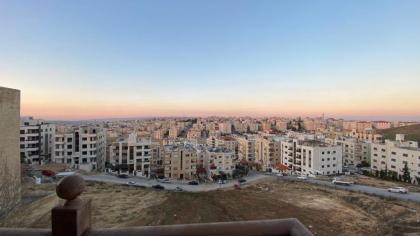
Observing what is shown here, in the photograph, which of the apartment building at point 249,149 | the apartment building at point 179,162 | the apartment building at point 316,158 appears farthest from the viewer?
the apartment building at point 249,149

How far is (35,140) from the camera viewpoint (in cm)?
3338

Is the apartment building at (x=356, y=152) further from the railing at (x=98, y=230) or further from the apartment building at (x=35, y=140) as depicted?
the railing at (x=98, y=230)

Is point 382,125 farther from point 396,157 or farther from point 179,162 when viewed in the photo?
point 179,162

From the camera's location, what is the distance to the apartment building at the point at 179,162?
34281 mm

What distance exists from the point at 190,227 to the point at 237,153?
50.2 meters

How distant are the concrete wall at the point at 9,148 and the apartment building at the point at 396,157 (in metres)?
35.6

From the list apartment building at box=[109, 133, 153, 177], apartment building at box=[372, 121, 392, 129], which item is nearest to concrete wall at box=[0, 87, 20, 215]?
apartment building at box=[109, 133, 153, 177]

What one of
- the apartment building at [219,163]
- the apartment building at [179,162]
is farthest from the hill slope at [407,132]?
the apartment building at [179,162]

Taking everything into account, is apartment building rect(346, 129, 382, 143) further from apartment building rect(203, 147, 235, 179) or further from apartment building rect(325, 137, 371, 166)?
apartment building rect(203, 147, 235, 179)

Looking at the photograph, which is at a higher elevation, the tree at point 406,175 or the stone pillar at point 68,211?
the stone pillar at point 68,211

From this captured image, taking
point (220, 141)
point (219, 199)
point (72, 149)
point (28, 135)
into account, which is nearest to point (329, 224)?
point (219, 199)

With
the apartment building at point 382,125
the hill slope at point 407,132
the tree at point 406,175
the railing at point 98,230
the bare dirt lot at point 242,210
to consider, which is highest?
the railing at point 98,230

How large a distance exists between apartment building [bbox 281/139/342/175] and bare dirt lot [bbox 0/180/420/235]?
12.5 m

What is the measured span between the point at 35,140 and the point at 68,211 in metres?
37.8
